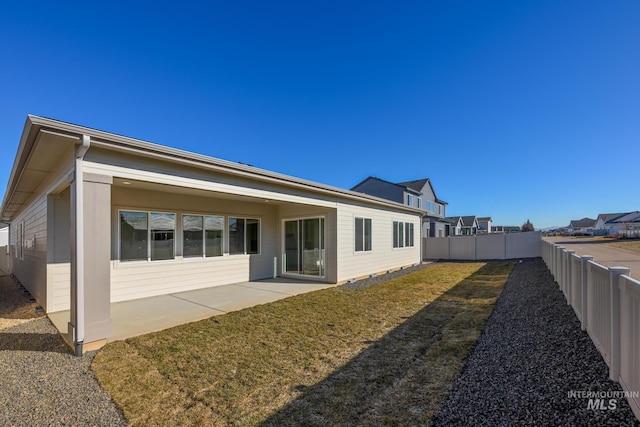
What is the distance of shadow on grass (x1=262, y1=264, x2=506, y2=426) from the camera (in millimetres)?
2719

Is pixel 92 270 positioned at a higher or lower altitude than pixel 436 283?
higher

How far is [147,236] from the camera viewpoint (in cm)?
788

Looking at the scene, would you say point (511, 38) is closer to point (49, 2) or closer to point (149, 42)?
point (149, 42)

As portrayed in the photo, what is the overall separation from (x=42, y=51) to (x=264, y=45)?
7.21 metres

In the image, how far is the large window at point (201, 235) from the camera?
8.66m

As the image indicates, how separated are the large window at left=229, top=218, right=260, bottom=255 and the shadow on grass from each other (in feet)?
20.5

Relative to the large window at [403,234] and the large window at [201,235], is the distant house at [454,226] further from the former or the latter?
the large window at [201,235]

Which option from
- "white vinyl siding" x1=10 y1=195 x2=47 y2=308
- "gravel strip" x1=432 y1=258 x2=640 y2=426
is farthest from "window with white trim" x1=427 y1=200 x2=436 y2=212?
"white vinyl siding" x1=10 y1=195 x2=47 y2=308

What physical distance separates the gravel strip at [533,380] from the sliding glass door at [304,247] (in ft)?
20.0

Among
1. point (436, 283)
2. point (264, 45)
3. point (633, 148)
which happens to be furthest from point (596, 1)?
point (633, 148)

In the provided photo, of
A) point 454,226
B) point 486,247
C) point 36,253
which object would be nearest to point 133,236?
point 36,253

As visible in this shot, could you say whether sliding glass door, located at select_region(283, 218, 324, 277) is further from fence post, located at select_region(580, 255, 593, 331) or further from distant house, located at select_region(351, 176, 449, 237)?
distant house, located at select_region(351, 176, 449, 237)

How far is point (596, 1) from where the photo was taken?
7766 mm

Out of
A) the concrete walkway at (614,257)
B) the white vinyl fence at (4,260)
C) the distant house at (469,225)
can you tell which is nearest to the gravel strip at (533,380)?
the concrete walkway at (614,257)
